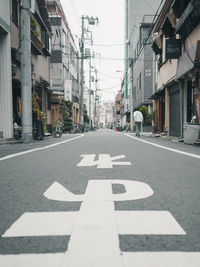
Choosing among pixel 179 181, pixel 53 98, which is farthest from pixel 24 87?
pixel 53 98

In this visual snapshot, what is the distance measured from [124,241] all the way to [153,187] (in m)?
1.23

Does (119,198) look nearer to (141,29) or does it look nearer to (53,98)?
(53,98)

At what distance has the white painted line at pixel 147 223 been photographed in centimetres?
131

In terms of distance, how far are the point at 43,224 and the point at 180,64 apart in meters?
11.7

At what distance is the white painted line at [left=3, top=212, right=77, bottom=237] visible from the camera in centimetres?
131

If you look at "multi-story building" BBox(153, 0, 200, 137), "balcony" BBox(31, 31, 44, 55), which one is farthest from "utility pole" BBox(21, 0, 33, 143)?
"multi-story building" BBox(153, 0, 200, 137)

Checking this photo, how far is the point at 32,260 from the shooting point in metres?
1.04

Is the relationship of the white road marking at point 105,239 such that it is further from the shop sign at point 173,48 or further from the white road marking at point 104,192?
the shop sign at point 173,48

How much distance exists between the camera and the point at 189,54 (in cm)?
1041

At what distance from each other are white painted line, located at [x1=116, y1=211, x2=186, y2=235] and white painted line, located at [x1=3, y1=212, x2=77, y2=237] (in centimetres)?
28

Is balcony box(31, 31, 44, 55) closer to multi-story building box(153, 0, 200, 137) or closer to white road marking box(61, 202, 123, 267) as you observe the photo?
multi-story building box(153, 0, 200, 137)

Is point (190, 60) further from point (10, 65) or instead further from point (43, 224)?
point (43, 224)

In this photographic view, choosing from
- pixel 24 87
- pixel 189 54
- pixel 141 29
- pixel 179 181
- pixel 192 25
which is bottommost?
pixel 179 181

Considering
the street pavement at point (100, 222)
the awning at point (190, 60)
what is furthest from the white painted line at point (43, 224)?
the awning at point (190, 60)
